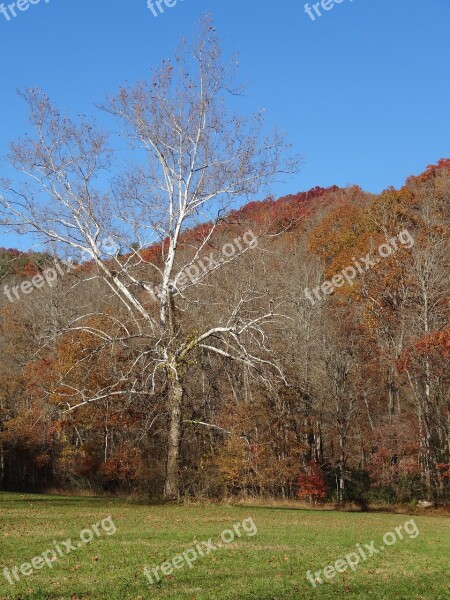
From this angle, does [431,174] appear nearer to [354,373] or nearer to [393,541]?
[354,373]

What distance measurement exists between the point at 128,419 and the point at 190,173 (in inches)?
518

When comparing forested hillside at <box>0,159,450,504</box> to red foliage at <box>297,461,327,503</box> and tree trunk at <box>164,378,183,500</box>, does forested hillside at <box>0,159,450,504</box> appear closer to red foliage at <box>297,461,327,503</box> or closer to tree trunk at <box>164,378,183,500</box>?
red foliage at <box>297,461,327,503</box>

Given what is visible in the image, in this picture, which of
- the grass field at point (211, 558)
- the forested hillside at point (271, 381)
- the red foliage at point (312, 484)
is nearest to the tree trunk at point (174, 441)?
the forested hillside at point (271, 381)

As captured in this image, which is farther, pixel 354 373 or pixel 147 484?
pixel 354 373

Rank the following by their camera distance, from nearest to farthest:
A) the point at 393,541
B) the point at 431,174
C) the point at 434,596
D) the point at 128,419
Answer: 1. the point at 434,596
2. the point at 393,541
3. the point at 128,419
4. the point at 431,174

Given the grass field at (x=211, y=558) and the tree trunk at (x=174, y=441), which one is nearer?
the grass field at (x=211, y=558)

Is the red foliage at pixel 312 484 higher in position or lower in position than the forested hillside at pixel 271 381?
lower

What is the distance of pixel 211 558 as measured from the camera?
33.8ft

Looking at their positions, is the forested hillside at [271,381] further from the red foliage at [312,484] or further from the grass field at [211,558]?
the grass field at [211,558]

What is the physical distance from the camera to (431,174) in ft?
173

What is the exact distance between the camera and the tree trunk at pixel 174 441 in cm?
1953

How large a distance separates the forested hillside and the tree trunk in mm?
698

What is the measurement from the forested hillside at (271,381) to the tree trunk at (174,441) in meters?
0.70

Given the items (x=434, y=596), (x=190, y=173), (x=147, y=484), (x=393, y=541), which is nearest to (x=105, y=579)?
(x=434, y=596)
